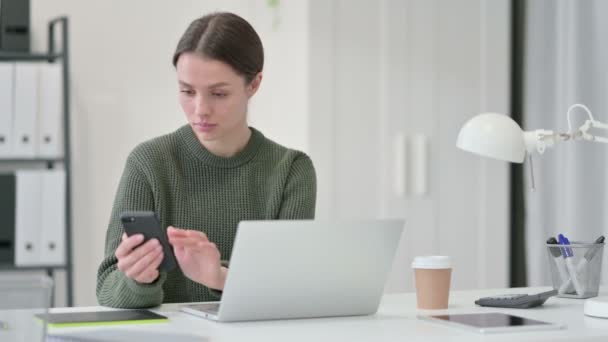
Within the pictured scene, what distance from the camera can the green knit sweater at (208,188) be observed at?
6.60ft

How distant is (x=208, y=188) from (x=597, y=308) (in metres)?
0.91

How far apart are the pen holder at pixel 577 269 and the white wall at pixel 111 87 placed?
1.65m

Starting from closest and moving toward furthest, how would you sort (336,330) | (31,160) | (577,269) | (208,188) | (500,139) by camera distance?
(336,330)
(500,139)
(577,269)
(208,188)
(31,160)

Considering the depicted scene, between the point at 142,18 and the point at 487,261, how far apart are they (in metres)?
1.65

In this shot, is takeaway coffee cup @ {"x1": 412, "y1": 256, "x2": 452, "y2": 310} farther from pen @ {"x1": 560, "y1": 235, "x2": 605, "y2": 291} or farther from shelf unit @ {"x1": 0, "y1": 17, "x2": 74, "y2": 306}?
shelf unit @ {"x1": 0, "y1": 17, "x2": 74, "y2": 306}

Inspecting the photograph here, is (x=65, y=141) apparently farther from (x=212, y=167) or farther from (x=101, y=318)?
(x=101, y=318)

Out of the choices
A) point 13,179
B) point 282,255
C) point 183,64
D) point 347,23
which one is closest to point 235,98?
point 183,64

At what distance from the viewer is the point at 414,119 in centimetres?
334

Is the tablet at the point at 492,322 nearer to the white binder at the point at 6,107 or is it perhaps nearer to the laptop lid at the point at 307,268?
the laptop lid at the point at 307,268

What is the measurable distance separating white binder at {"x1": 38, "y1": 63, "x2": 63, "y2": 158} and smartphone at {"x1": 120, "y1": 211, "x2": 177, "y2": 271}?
6.12 feet

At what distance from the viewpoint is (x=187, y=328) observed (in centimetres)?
147

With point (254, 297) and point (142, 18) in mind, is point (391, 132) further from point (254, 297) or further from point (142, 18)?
point (254, 297)

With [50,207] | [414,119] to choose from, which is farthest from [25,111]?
[414,119]

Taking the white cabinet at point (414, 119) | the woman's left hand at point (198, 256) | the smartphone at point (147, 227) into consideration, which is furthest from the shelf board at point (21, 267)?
the smartphone at point (147, 227)
